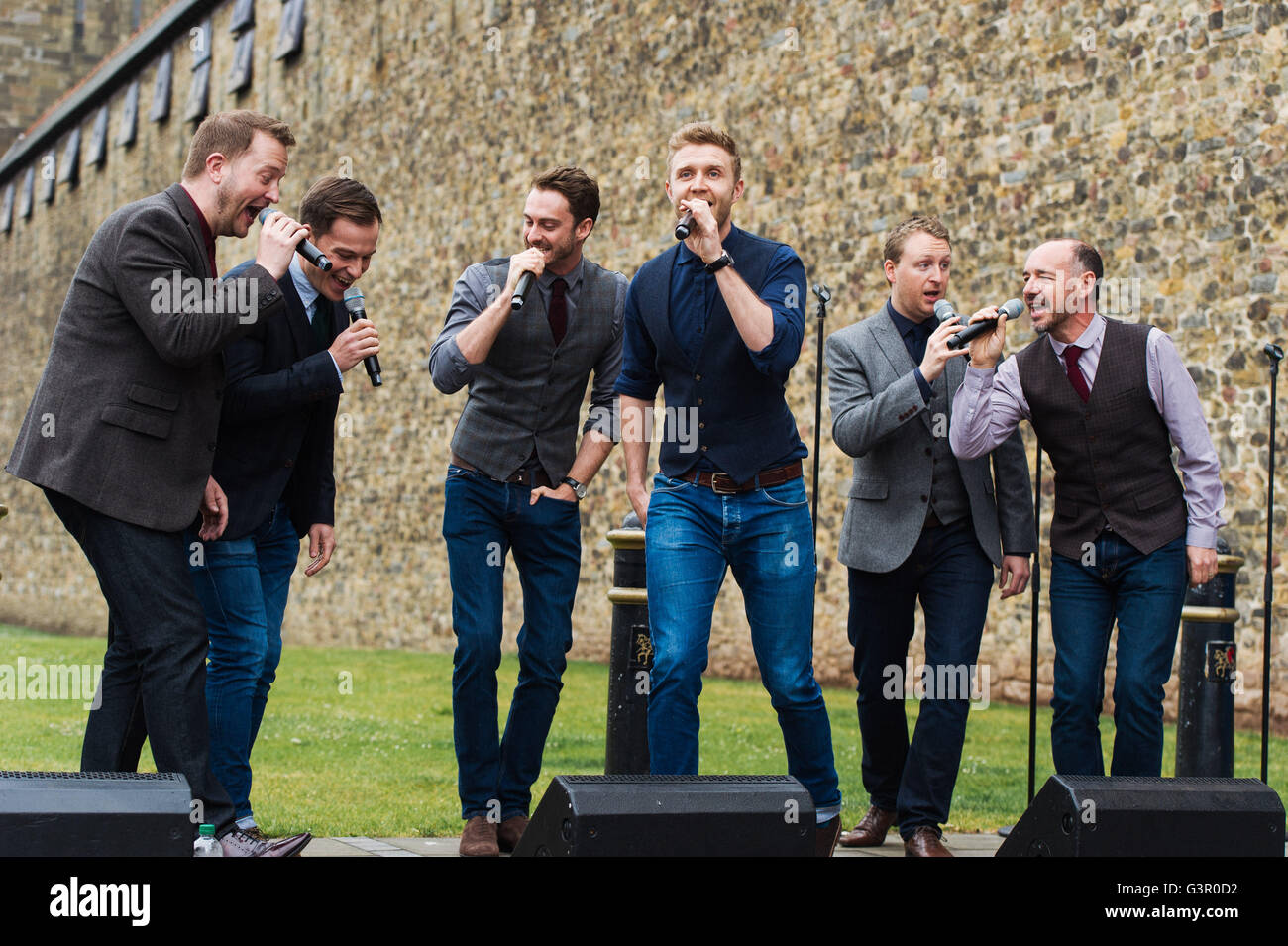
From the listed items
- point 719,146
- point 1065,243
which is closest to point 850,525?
point 1065,243

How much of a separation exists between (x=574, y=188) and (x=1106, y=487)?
185cm

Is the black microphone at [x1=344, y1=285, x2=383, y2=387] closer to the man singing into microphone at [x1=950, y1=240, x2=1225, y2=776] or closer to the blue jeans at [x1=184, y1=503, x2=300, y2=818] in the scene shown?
the blue jeans at [x1=184, y1=503, x2=300, y2=818]

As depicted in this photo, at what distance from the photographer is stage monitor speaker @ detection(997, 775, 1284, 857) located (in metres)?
3.31

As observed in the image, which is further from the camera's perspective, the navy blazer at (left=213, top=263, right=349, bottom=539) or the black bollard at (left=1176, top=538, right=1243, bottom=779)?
the black bollard at (left=1176, top=538, right=1243, bottom=779)

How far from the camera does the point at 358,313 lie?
4.64 m

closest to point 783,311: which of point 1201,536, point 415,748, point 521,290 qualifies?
point 521,290

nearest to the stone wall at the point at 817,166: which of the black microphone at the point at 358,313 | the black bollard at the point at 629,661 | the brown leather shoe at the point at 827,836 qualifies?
the black bollard at the point at 629,661

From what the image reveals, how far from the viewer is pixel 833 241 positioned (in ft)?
42.3

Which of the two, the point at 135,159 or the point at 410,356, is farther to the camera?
the point at 135,159

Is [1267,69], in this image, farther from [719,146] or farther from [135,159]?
[135,159]

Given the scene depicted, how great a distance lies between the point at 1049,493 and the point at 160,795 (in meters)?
8.56

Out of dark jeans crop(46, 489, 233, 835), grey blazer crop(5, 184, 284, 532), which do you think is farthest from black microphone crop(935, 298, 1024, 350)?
dark jeans crop(46, 489, 233, 835)

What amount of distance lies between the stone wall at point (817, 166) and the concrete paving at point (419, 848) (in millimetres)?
5262

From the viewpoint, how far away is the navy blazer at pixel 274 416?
171 inches
